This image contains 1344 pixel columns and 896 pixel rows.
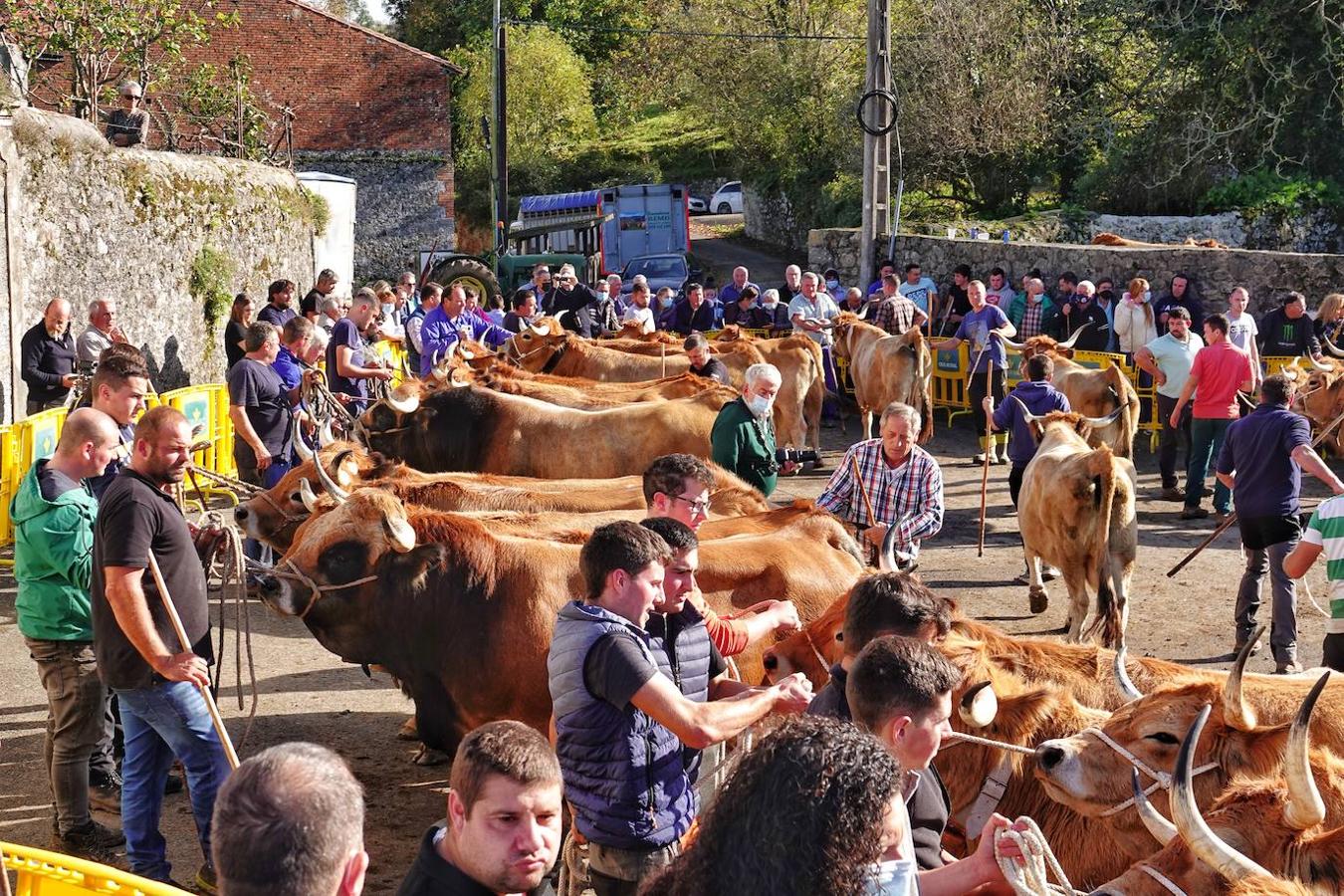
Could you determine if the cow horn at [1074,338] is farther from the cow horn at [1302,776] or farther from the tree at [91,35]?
the cow horn at [1302,776]

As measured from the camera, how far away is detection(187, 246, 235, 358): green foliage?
1619cm

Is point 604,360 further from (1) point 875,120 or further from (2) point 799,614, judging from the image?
(2) point 799,614

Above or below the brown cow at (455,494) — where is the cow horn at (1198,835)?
below

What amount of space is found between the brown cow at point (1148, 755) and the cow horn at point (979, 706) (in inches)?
7.3

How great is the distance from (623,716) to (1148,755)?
5.29 ft

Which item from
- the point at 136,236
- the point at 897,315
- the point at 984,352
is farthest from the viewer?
the point at 897,315

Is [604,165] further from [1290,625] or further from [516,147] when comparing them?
[1290,625]

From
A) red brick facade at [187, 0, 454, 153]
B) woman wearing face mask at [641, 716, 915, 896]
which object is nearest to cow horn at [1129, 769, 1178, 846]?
woman wearing face mask at [641, 716, 915, 896]

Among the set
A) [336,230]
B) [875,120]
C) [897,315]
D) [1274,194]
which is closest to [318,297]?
[897,315]

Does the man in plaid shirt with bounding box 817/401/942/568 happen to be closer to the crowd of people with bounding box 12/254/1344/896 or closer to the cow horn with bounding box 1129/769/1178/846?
the crowd of people with bounding box 12/254/1344/896

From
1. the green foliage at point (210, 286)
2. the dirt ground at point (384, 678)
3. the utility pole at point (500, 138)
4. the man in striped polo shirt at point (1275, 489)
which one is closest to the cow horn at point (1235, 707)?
the dirt ground at point (384, 678)

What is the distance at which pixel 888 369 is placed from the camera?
16734 mm

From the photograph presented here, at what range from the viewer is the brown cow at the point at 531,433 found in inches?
410

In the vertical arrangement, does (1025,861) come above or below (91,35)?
below
